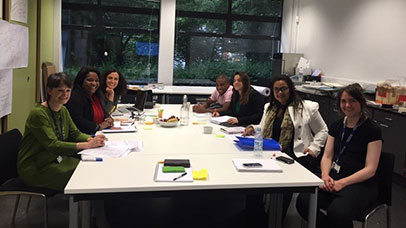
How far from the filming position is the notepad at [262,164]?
213cm

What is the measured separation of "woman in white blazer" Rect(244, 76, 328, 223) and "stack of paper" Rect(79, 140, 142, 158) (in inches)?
39.1

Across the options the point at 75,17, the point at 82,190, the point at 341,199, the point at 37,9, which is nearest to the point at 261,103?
the point at 341,199

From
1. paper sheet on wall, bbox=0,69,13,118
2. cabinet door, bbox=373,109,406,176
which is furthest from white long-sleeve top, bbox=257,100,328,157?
paper sheet on wall, bbox=0,69,13,118

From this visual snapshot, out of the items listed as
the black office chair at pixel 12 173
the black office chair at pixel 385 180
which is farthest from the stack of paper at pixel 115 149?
the black office chair at pixel 385 180

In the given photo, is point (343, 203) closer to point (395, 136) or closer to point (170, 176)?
point (170, 176)

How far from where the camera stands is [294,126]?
3000mm

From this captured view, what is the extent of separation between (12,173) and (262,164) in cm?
175

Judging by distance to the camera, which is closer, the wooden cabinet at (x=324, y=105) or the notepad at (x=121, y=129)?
the notepad at (x=121, y=129)

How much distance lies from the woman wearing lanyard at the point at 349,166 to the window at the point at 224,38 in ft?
17.9

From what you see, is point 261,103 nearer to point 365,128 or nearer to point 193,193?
point 365,128

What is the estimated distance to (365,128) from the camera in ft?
7.82

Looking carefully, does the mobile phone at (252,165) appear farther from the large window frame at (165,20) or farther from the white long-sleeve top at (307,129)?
the large window frame at (165,20)

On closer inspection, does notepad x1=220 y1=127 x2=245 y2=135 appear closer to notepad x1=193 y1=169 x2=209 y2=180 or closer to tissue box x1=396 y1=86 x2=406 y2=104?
notepad x1=193 y1=169 x2=209 y2=180

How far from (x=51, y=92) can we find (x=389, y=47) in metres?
4.58
